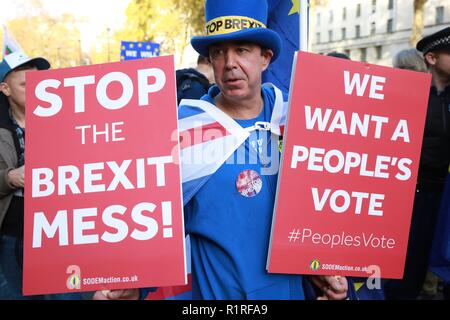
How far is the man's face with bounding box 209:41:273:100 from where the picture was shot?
2.30m

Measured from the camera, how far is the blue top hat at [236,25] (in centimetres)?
229

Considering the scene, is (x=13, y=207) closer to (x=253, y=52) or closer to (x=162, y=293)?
(x=162, y=293)

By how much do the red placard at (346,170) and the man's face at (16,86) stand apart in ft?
6.99

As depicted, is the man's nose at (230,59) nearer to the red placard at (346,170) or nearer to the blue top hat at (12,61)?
the red placard at (346,170)

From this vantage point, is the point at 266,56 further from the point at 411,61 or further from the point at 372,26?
the point at 372,26

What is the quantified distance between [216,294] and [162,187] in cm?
50

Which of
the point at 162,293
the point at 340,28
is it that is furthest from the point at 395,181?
the point at 340,28

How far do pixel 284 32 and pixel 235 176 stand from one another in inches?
57.9

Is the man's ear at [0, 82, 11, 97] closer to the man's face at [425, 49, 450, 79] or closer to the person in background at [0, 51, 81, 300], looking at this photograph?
the person in background at [0, 51, 81, 300]

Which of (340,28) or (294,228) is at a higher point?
(340,28)

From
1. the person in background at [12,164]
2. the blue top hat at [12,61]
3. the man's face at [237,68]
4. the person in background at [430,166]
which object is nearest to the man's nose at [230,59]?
the man's face at [237,68]

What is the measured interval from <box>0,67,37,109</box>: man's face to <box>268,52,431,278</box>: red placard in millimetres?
2129

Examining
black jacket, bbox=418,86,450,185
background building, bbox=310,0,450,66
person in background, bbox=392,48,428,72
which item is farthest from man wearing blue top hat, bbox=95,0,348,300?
background building, bbox=310,0,450,66

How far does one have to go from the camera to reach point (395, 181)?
91.0 inches
